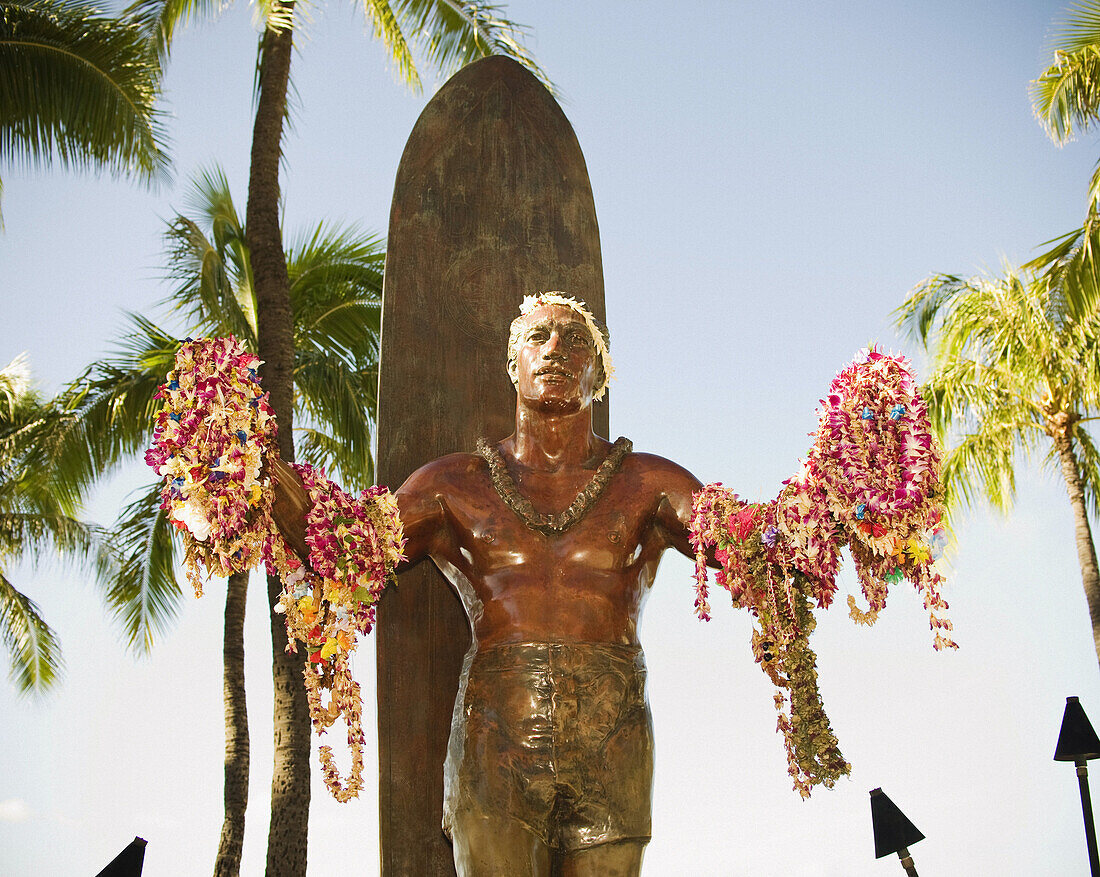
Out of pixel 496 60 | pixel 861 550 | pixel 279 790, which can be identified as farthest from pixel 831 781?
pixel 279 790

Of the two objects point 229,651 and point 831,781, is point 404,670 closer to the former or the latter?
point 831,781

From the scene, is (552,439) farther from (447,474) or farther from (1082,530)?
(1082,530)

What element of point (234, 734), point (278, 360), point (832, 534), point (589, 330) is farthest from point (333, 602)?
point (234, 734)

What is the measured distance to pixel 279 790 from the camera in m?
10.3

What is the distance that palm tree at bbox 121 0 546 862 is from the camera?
404 inches

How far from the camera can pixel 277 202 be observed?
11727 mm

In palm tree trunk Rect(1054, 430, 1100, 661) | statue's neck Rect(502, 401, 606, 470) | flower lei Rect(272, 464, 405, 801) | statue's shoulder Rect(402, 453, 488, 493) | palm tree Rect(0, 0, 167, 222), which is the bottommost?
flower lei Rect(272, 464, 405, 801)

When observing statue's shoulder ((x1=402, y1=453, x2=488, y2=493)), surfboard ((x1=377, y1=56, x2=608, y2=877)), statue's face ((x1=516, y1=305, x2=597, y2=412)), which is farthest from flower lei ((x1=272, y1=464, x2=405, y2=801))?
statue's face ((x1=516, y1=305, x2=597, y2=412))

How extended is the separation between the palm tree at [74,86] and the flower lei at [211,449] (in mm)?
8191

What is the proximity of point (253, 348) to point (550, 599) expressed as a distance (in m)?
9.38

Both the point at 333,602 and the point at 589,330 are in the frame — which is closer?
the point at 333,602

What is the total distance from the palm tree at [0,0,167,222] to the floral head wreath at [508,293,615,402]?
7787 mm

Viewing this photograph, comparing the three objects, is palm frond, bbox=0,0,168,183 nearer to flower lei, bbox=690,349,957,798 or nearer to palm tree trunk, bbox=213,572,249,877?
palm tree trunk, bbox=213,572,249,877

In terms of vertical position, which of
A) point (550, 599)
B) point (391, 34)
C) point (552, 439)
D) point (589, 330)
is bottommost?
point (550, 599)
